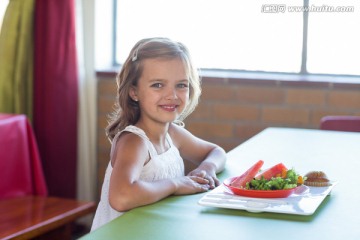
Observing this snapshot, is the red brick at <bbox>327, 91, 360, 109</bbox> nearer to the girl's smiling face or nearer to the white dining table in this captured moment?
the white dining table

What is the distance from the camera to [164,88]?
2115 millimetres

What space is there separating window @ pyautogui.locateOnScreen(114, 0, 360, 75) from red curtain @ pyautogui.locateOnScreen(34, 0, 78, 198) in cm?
38

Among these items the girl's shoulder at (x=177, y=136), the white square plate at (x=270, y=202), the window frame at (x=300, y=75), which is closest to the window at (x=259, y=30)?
the window frame at (x=300, y=75)

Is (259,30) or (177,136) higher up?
(259,30)

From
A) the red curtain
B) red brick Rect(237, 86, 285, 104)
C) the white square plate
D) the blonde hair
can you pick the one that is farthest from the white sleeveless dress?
the red curtain

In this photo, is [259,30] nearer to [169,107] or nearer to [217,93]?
[217,93]

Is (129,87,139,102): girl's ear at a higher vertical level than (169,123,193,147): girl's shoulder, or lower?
higher

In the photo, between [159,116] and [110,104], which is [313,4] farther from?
[159,116]

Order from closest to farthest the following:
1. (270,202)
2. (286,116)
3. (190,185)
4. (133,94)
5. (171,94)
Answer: (270,202) < (190,185) < (171,94) < (133,94) < (286,116)

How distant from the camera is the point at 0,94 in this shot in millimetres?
3820

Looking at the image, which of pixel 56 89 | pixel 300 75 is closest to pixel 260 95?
pixel 300 75

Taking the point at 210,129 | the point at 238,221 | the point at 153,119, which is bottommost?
the point at 210,129

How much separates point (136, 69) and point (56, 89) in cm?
176

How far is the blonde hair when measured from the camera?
2.14 meters
